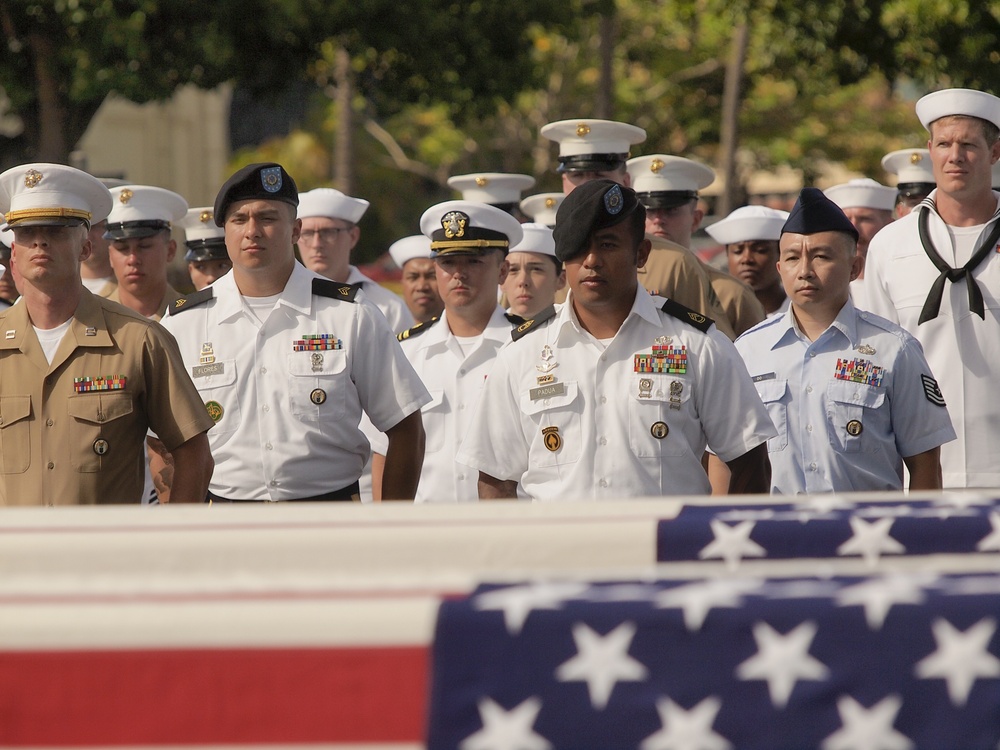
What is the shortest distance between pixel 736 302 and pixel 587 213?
2754 millimetres

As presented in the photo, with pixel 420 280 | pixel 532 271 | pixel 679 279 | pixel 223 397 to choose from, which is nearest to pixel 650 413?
pixel 223 397

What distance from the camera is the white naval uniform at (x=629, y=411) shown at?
4.83 m

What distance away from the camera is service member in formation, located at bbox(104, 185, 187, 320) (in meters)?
8.05

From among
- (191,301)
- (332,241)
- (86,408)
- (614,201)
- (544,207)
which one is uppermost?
(544,207)

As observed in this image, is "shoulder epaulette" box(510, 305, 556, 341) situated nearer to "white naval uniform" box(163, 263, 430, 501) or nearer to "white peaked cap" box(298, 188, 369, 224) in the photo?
"white naval uniform" box(163, 263, 430, 501)

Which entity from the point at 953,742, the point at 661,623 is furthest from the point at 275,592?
the point at 953,742

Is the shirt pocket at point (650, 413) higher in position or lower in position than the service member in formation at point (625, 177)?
lower

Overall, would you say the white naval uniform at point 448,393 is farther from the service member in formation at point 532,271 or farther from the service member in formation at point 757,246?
the service member in formation at point 757,246

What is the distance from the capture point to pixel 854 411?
208 inches

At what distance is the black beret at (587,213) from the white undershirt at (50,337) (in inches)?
66.4

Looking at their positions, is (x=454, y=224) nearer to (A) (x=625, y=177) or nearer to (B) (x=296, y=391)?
(A) (x=625, y=177)

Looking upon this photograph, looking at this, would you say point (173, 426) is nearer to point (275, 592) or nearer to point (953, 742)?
point (275, 592)

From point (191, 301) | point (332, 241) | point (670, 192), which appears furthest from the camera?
point (332, 241)

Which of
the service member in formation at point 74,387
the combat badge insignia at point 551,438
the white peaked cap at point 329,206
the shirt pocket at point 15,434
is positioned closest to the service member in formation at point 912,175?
the white peaked cap at point 329,206
